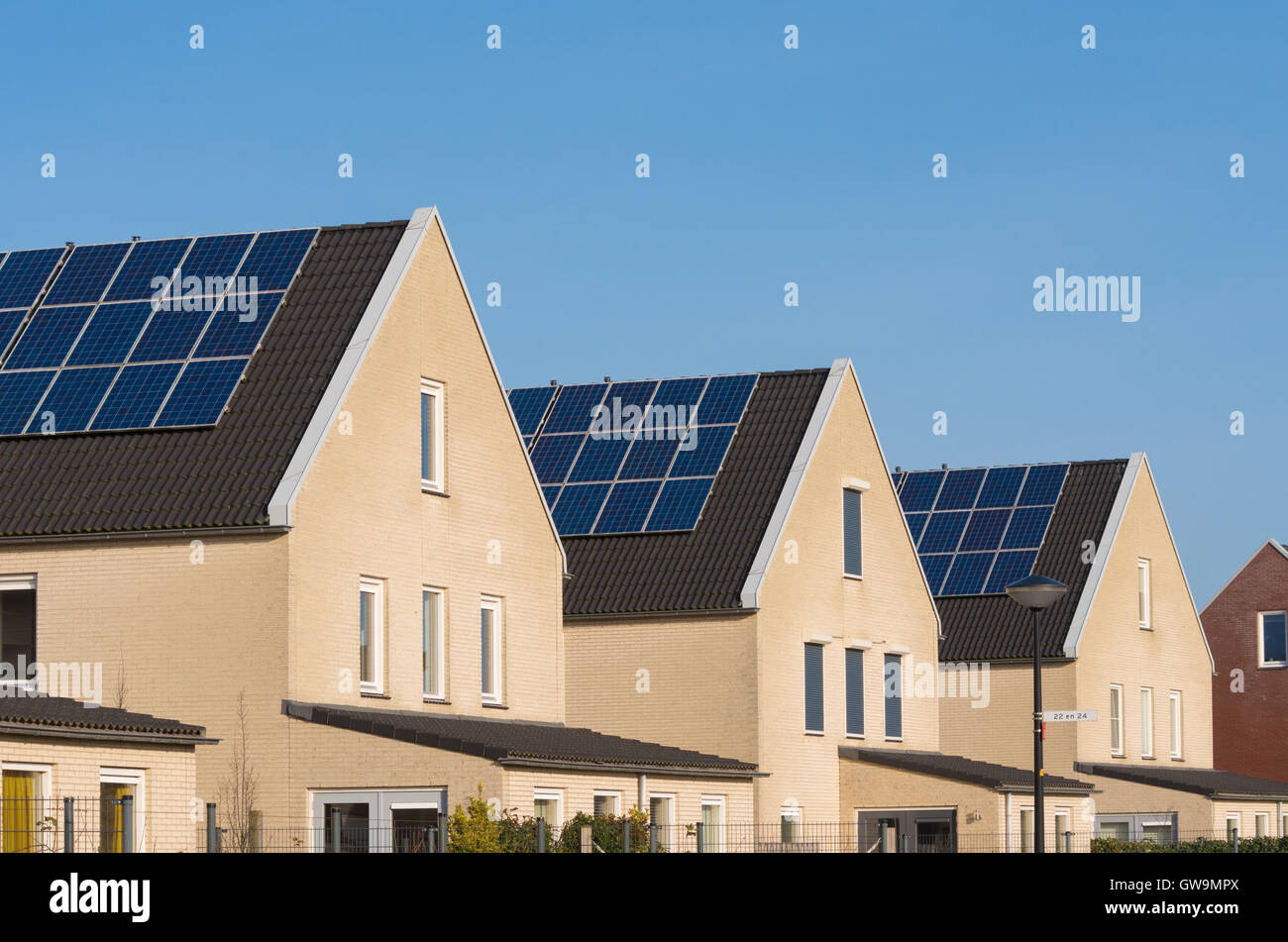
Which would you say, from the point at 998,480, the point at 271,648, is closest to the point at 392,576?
the point at 271,648

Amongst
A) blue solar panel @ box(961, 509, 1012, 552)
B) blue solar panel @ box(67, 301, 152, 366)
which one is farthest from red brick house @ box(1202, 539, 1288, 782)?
blue solar panel @ box(67, 301, 152, 366)

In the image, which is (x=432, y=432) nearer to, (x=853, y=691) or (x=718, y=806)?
(x=718, y=806)

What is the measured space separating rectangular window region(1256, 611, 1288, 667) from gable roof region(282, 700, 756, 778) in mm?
31530

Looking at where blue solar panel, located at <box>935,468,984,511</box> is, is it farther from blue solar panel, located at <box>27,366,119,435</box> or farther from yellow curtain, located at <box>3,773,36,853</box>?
yellow curtain, located at <box>3,773,36,853</box>

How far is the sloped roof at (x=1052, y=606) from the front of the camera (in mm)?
48562

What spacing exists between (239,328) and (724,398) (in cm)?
1373

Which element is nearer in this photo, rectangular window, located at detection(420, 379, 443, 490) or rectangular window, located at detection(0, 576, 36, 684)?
rectangular window, located at detection(0, 576, 36, 684)

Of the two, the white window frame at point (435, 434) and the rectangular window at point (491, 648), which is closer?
the white window frame at point (435, 434)

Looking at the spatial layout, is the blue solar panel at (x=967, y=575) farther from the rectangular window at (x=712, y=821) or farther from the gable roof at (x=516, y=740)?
the rectangular window at (x=712, y=821)

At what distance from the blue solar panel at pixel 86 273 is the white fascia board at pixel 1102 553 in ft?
81.1

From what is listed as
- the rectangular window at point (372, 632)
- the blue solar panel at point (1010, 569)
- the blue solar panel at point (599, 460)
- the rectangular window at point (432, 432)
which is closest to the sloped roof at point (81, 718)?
the rectangular window at point (372, 632)

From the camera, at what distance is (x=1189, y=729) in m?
54.6

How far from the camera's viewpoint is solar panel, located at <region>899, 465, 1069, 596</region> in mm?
50062

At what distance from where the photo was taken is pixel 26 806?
76.5ft
